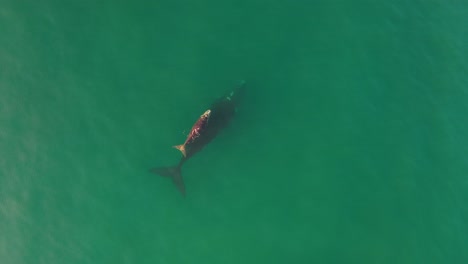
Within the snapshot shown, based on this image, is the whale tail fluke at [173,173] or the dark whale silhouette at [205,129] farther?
the whale tail fluke at [173,173]

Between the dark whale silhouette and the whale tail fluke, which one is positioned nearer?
the dark whale silhouette

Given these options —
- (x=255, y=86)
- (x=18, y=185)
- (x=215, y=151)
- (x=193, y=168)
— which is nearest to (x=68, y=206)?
(x=18, y=185)

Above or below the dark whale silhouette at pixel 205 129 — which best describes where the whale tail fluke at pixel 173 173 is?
below

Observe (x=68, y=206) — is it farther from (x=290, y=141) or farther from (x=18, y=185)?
(x=290, y=141)

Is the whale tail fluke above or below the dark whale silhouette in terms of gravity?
below
